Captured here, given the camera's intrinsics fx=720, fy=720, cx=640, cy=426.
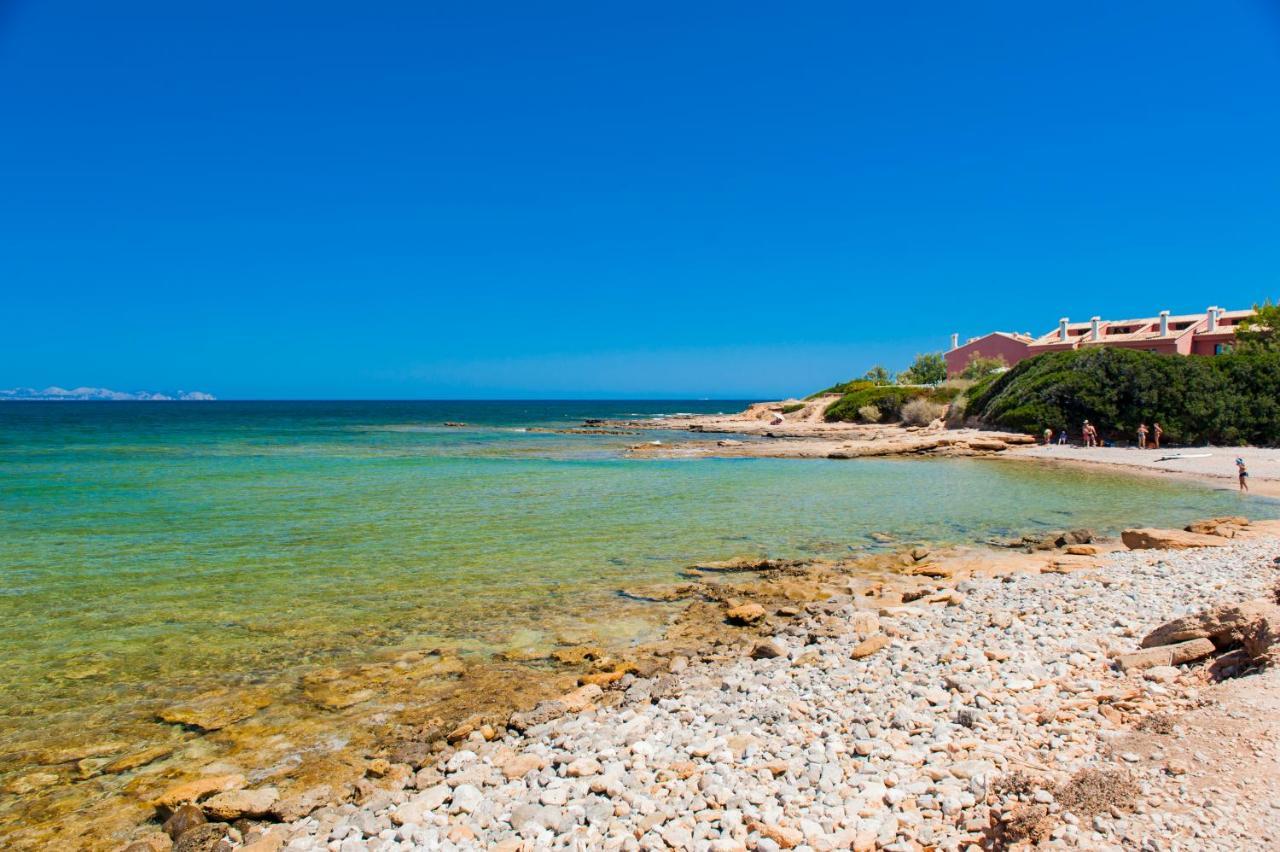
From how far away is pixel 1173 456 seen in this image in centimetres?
3369

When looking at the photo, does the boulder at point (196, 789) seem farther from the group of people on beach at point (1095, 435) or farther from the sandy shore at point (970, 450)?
the group of people on beach at point (1095, 435)

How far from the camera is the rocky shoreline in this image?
15.4 feet

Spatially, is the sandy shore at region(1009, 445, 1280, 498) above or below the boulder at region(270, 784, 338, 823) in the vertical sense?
above

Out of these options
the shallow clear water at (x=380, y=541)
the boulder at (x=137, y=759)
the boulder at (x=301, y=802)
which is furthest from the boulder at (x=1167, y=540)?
the boulder at (x=137, y=759)

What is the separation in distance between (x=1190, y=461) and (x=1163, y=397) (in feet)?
33.4

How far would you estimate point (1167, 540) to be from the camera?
14.4m

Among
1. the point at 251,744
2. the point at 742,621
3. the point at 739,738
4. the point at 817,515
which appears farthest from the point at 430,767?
the point at 817,515

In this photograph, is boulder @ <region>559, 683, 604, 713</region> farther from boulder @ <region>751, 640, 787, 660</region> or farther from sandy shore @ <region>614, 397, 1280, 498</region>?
sandy shore @ <region>614, 397, 1280, 498</region>

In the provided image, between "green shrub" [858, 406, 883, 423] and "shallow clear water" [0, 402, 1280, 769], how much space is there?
3158cm

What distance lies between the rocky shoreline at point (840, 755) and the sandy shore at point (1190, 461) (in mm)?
22423

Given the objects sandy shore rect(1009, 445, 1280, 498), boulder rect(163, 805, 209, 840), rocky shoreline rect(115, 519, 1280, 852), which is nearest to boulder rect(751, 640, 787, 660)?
rocky shoreline rect(115, 519, 1280, 852)

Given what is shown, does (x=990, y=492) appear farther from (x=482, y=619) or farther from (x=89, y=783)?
(x=89, y=783)

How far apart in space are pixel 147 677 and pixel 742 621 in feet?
25.0

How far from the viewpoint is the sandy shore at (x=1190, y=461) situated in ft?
87.7
